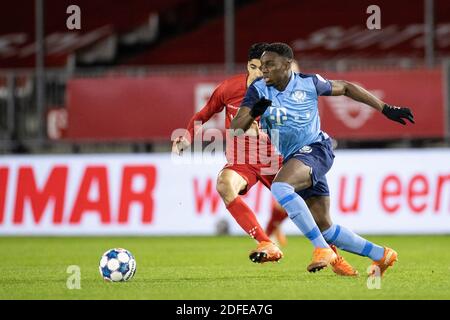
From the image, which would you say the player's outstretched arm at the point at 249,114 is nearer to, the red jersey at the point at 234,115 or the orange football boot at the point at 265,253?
the orange football boot at the point at 265,253

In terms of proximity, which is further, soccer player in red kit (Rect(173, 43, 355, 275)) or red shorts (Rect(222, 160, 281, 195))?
red shorts (Rect(222, 160, 281, 195))

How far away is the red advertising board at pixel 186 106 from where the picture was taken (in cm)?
1652

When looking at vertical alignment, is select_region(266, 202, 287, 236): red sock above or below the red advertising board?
below

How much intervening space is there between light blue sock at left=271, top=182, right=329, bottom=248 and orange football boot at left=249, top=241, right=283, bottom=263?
2.33 feet

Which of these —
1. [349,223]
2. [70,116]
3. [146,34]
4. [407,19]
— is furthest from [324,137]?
[146,34]

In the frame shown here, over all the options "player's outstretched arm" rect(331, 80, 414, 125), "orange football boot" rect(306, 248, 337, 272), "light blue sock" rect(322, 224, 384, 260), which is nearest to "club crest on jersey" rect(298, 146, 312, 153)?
"player's outstretched arm" rect(331, 80, 414, 125)

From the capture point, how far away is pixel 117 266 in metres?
9.10

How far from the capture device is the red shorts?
1062 centimetres

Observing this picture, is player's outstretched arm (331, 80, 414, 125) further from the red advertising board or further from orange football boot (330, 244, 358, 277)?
the red advertising board

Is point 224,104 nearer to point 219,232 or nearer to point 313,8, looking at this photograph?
point 219,232

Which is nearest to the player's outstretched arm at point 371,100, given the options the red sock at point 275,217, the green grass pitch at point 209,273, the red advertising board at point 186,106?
the green grass pitch at point 209,273

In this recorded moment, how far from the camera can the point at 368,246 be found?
29.9 ft

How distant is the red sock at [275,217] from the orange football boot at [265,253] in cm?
372
